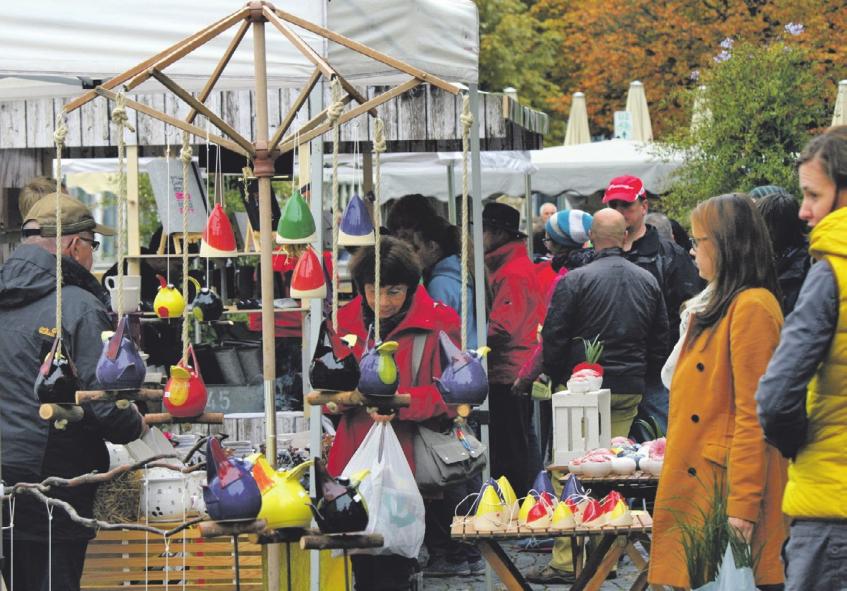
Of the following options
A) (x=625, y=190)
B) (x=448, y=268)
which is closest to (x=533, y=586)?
(x=448, y=268)

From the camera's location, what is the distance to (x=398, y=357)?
5859 millimetres

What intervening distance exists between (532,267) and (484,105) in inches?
37.5

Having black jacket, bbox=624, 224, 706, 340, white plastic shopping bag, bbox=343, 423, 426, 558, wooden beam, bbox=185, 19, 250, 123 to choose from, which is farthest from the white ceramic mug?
black jacket, bbox=624, 224, 706, 340

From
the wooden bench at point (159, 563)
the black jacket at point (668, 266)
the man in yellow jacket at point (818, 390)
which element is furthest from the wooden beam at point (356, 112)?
the black jacket at point (668, 266)

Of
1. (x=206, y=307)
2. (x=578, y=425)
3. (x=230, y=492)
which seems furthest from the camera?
(x=578, y=425)

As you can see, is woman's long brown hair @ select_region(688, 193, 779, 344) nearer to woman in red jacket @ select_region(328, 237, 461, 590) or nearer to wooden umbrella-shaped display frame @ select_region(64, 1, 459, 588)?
wooden umbrella-shaped display frame @ select_region(64, 1, 459, 588)

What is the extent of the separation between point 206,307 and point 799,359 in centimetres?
319

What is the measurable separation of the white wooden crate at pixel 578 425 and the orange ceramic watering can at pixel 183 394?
2306mm

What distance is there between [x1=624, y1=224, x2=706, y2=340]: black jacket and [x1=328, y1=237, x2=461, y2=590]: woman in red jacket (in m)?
2.24

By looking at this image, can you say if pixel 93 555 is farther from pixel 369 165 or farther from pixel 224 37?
pixel 369 165

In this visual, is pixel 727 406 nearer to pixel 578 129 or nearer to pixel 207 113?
pixel 207 113

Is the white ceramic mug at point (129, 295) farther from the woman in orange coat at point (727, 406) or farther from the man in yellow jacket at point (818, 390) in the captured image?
the man in yellow jacket at point (818, 390)

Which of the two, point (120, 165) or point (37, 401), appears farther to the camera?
point (37, 401)

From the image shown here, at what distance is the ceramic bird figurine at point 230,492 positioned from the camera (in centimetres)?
380
